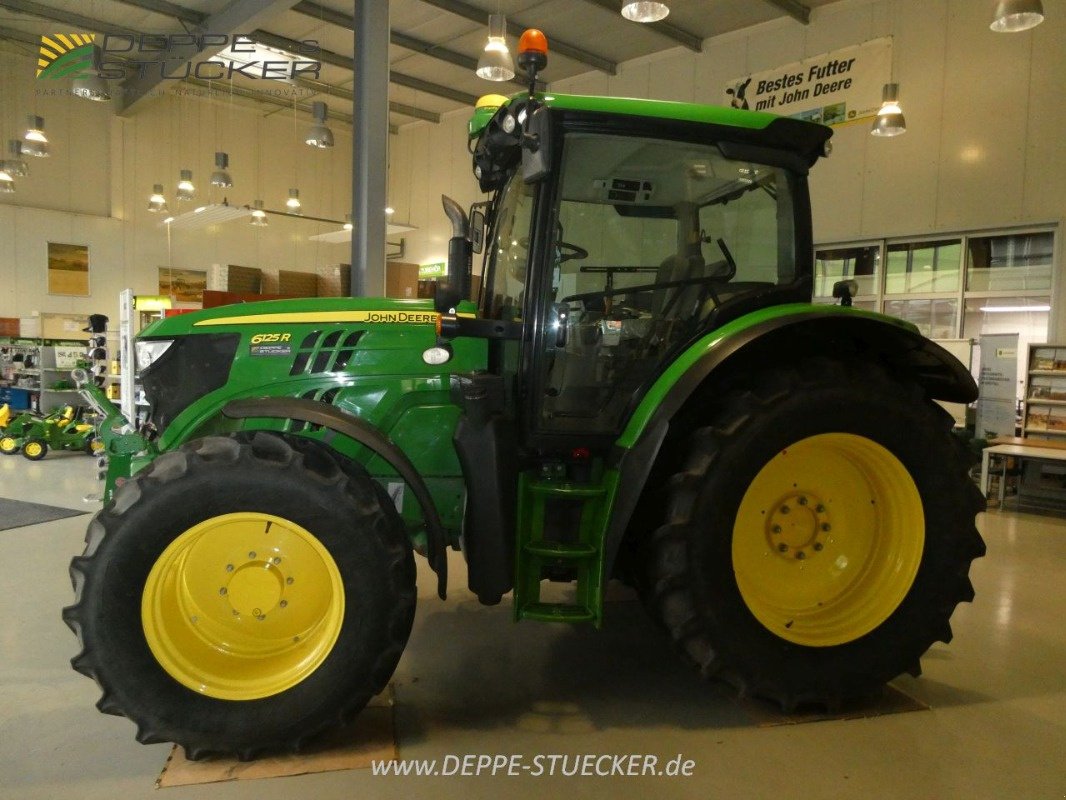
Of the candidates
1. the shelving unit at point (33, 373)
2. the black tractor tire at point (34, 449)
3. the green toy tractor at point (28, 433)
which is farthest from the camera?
the shelving unit at point (33, 373)

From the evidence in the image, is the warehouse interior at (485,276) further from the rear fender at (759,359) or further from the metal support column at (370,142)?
the rear fender at (759,359)

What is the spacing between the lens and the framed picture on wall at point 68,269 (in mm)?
13094

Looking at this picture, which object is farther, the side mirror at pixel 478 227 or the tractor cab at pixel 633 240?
the side mirror at pixel 478 227

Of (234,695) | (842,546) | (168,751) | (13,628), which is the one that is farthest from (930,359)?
(13,628)

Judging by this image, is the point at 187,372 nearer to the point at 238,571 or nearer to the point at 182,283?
the point at 238,571

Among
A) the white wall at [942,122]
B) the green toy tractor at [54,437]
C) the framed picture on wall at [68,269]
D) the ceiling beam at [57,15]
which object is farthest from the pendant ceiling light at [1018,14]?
the framed picture on wall at [68,269]

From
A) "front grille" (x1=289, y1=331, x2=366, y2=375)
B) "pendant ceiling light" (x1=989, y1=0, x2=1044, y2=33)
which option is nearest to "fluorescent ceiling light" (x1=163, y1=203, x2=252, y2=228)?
"front grille" (x1=289, y1=331, x2=366, y2=375)

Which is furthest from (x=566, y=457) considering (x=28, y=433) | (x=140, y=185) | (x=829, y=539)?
(x=140, y=185)

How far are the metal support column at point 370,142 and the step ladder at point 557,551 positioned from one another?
4.76m

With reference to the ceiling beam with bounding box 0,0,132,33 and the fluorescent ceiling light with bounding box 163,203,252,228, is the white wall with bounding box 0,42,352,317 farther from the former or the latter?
the ceiling beam with bounding box 0,0,132,33

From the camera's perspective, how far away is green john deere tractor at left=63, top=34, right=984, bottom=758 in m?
2.22

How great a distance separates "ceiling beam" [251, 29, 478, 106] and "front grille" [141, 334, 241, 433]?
948cm

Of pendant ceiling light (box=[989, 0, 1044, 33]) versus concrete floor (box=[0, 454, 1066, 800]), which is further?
pendant ceiling light (box=[989, 0, 1044, 33])

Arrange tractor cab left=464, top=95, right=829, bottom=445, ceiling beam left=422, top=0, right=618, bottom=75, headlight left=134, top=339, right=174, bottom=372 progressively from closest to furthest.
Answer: tractor cab left=464, top=95, right=829, bottom=445 → headlight left=134, top=339, right=174, bottom=372 → ceiling beam left=422, top=0, right=618, bottom=75
